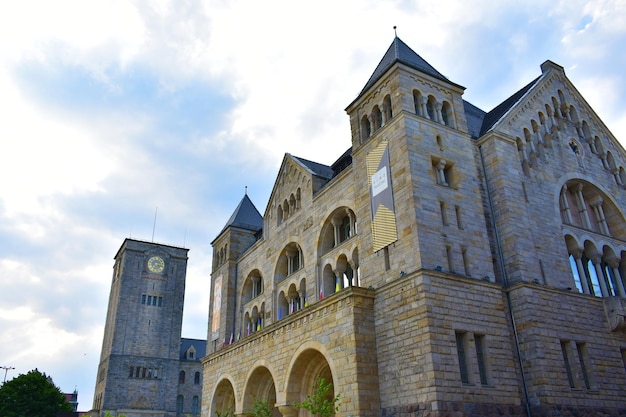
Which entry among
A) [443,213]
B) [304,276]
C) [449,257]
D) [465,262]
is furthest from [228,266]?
[465,262]

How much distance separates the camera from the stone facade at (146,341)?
239ft

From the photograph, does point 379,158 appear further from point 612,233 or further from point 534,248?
point 612,233

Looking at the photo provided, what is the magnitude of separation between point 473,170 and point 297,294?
1329 cm

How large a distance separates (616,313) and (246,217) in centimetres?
2754

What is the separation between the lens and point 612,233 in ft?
100.0

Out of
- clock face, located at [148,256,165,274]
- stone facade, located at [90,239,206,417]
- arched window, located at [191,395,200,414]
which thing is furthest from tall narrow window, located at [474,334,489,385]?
arched window, located at [191,395,200,414]

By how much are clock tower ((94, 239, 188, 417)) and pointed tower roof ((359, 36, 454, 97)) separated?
60187 mm

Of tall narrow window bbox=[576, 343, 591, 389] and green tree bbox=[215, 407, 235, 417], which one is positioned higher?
tall narrow window bbox=[576, 343, 591, 389]

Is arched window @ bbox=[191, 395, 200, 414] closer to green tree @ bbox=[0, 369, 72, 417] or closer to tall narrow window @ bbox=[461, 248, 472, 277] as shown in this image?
green tree @ bbox=[0, 369, 72, 417]

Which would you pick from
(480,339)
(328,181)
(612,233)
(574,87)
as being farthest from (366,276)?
(574,87)

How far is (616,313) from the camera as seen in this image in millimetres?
25219

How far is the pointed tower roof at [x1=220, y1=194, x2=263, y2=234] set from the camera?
42.7m

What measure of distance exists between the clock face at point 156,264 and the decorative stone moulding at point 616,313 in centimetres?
6920

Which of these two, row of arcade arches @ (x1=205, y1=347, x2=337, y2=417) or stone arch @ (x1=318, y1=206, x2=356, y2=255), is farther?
stone arch @ (x1=318, y1=206, x2=356, y2=255)
